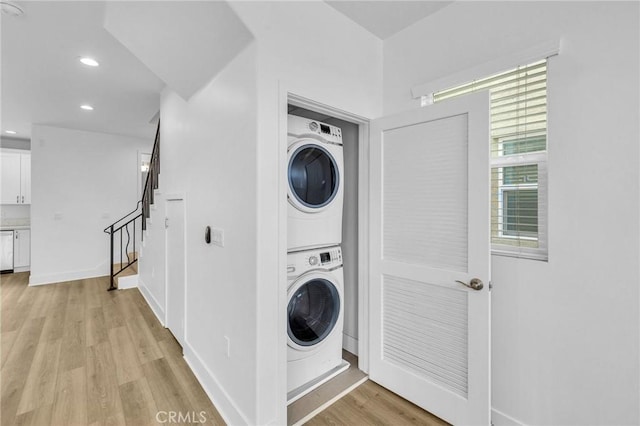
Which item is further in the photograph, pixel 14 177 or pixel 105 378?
pixel 14 177

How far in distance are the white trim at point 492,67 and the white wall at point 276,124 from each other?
658 millimetres

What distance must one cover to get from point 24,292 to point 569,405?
6283mm

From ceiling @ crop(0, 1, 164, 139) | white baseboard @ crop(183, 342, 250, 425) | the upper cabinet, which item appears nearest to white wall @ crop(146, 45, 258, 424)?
white baseboard @ crop(183, 342, 250, 425)

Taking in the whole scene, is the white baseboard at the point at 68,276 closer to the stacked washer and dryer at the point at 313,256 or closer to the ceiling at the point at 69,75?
the ceiling at the point at 69,75

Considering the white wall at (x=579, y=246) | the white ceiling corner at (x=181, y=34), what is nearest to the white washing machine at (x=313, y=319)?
the white wall at (x=579, y=246)

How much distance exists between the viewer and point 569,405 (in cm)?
140

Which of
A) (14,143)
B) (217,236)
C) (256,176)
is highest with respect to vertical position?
A: (14,143)

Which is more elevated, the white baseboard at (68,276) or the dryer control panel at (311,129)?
the dryer control panel at (311,129)

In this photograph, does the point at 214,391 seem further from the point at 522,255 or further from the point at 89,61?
the point at 89,61

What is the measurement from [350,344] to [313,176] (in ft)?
5.09

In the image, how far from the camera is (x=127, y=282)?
434 cm

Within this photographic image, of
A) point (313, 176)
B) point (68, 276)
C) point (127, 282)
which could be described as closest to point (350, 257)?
point (313, 176)

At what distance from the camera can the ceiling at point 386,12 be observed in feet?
5.90

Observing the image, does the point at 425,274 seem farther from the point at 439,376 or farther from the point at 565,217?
the point at 565,217
